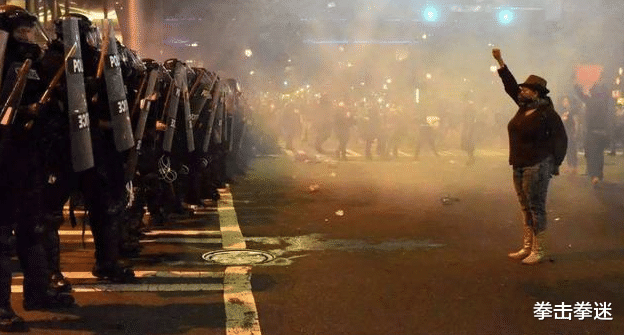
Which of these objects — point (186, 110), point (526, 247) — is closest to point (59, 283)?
Result: point (186, 110)

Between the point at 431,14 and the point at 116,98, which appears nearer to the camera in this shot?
the point at 116,98

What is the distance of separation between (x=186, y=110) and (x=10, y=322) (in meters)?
4.79

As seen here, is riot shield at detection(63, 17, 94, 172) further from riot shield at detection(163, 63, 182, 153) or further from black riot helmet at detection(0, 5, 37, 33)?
riot shield at detection(163, 63, 182, 153)

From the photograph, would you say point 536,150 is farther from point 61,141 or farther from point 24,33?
point 24,33

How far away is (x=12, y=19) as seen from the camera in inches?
185

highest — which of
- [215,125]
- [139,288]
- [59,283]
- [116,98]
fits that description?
[116,98]

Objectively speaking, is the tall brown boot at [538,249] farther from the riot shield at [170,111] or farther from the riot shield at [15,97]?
the riot shield at [15,97]

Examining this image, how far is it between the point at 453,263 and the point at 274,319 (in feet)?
7.75

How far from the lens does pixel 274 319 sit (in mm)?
5094

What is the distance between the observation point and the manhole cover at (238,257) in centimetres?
698

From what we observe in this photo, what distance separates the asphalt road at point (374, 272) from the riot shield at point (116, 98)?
46.4 inches

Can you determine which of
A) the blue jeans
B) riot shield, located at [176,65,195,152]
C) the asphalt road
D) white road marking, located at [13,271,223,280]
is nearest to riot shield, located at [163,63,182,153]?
riot shield, located at [176,65,195,152]

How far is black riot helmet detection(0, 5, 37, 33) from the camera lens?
185 inches

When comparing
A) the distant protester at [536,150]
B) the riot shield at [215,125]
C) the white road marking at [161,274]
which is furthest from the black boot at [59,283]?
the riot shield at [215,125]
